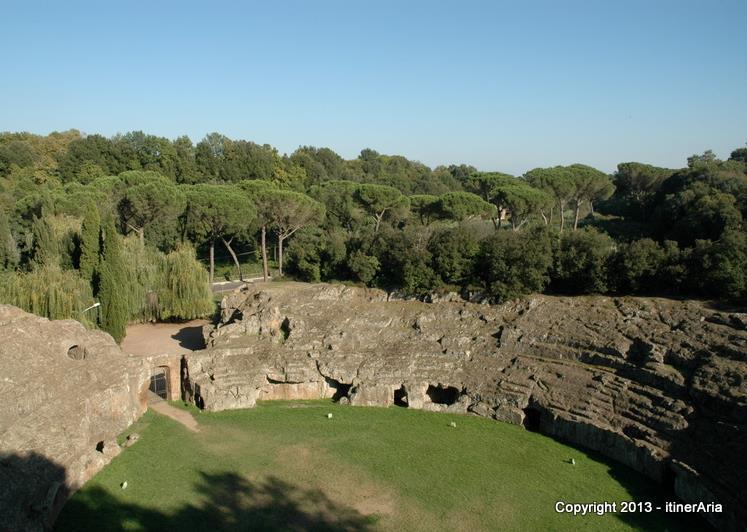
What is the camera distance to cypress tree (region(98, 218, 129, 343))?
2539cm

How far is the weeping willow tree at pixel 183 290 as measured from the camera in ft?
95.5

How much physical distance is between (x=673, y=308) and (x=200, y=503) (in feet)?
63.5

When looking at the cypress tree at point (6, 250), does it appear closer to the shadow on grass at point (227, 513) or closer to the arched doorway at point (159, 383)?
the arched doorway at point (159, 383)

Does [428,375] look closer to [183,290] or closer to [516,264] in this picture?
[516,264]

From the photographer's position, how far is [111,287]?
2550 cm

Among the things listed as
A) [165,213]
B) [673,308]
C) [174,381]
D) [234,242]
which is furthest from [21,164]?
[673,308]

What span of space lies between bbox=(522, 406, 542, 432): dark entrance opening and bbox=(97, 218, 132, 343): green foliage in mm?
18635

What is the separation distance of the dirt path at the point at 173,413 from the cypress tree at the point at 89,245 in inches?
332

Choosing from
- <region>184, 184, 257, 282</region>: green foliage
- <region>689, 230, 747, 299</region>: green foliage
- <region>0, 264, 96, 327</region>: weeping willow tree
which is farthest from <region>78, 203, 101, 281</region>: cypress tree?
<region>689, 230, 747, 299</region>: green foliage

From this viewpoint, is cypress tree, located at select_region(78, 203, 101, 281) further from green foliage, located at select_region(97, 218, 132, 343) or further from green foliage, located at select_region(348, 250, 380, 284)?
green foliage, located at select_region(348, 250, 380, 284)

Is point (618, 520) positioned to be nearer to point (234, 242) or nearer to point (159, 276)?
point (159, 276)

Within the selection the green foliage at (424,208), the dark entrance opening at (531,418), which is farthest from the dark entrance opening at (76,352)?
the green foliage at (424,208)

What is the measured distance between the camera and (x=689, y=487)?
15219 millimetres

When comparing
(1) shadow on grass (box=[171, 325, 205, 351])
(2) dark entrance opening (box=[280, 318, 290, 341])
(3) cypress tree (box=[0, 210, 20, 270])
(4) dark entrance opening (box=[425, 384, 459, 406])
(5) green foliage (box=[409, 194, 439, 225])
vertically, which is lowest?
(4) dark entrance opening (box=[425, 384, 459, 406])
